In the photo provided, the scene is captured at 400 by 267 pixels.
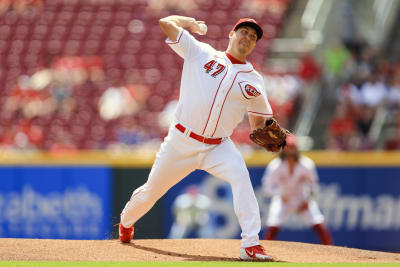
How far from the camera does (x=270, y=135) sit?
678cm

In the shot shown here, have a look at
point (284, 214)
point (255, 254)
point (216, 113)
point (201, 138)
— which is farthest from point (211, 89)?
point (284, 214)

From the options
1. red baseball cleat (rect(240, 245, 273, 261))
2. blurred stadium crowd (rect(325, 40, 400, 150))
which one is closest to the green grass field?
red baseball cleat (rect(240, 245, 273, 261))

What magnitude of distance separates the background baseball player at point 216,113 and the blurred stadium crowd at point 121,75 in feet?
23.7

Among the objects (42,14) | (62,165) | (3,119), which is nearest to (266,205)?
(62,165)

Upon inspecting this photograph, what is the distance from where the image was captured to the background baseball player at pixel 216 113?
640 centimetres

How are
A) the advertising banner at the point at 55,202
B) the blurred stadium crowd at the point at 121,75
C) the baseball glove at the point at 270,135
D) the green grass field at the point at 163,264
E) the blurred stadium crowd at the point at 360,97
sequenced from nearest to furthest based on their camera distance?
the green grass field at the point at 163,264 < the baseball glove at the point at 270,135 < the advertising banner at the point at 55,202 < the blurred stadium crowd at the point at 360,97 < the blurred stadium crowd at the point at 121,75

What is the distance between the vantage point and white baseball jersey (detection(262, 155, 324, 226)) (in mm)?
10281

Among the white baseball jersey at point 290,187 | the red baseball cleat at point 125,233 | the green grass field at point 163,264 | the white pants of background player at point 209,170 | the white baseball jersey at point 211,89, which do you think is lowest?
the white baseball jersey at point 290,187

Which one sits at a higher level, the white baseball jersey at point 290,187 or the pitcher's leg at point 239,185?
the pitcher's leg at point 239,185

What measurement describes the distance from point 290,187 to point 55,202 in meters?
3.75

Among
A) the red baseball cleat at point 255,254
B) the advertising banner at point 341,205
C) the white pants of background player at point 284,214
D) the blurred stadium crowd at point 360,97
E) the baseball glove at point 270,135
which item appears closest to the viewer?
the red baseball cleat at point 255,254

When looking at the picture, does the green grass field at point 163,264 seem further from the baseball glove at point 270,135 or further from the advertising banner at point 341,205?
the advertising banner at point 341,205

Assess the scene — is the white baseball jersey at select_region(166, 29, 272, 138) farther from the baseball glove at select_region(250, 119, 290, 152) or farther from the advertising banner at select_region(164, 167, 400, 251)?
the advertising banner at select_region(164, 167, 400, 251)

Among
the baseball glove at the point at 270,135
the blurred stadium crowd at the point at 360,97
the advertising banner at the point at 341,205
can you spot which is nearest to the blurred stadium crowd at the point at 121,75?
the blurred stadium crowd at the point at 360,97
